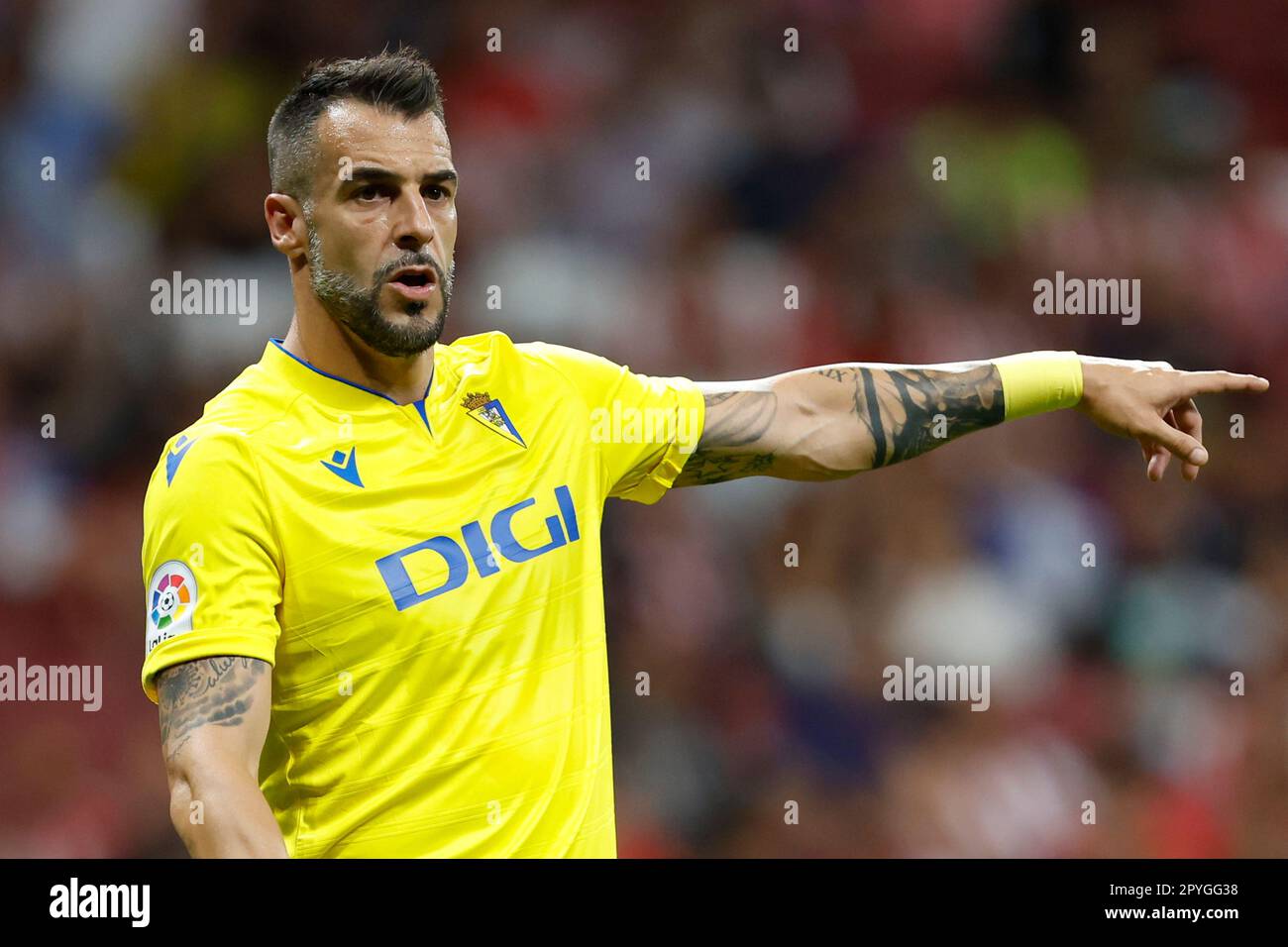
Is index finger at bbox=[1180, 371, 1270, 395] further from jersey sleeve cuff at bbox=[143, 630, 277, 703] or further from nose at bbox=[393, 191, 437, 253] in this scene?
jersey sleeve cuff at bbox=[143, 630, 277, 703]

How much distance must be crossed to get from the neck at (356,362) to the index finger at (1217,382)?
5.55 feet

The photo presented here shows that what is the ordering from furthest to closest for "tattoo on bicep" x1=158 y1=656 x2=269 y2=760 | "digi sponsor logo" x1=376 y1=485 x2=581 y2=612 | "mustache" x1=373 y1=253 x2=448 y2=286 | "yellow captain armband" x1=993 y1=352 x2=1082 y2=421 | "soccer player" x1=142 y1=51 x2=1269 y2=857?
"yellow captain armband" x1=993 y1=352 x2=1082 y2=421
"mustache" x1=373 y1=253 x2=448 y2=286
"digi sponsor logo" x1=376 y1=485 x2=581 y2=612
"soccer player" x1=142 y1=51 x2=1269 y2=857
"tattoo on bicep" x1=158 y1=656 x2=269 y2=760

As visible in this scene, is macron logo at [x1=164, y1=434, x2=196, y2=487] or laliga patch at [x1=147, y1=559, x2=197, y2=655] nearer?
laliga patch at [x1=147, y1=559, x2=197, y2=655]

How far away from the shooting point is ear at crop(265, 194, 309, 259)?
3.31 metres

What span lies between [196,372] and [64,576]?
88 centimetres

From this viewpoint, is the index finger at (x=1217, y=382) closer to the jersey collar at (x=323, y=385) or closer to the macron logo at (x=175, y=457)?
the jersey collar at (x=323, y=385)

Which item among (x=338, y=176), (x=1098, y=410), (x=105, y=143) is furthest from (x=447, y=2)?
(x=1098, y=410)

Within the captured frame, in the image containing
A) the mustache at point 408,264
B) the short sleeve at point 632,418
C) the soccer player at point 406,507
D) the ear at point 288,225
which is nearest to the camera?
the soccer player at point 406,507

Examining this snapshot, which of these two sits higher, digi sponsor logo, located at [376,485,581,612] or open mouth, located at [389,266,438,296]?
open mouth, located at [389,266,438,296]

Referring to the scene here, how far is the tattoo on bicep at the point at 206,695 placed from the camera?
2.76 metres

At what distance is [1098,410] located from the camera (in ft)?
11.6

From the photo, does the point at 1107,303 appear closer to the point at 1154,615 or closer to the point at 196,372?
the point at 1154,615

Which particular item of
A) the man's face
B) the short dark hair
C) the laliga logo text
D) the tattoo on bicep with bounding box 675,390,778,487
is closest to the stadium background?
the laliga logo text

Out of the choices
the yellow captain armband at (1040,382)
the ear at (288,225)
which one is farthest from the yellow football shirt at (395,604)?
the yellow captain armband at (1040,382)
